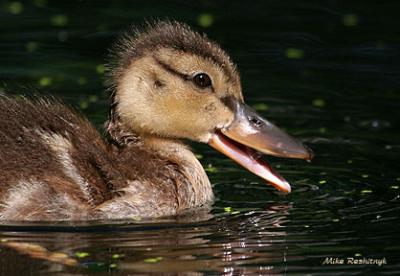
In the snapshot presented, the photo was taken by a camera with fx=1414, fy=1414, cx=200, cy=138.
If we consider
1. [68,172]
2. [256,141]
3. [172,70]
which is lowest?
[68,172]

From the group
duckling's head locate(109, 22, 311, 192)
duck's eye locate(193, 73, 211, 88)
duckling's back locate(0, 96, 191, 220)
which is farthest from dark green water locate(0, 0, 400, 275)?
duck's eye locate(193, 73, 211, 88)

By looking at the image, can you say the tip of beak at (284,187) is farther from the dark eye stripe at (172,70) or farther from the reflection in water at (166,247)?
the dark eye stripe at (172,70)

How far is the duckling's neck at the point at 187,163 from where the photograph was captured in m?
8.70

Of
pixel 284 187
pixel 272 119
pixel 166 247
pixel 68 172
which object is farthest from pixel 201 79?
pixel 272 119

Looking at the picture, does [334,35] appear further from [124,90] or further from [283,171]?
[124,90]

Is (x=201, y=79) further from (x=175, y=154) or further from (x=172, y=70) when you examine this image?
(x=175, y=154)

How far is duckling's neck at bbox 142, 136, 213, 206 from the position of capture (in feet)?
28.6

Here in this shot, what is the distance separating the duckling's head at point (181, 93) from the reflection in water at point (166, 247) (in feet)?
2.41

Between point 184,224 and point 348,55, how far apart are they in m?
4.33

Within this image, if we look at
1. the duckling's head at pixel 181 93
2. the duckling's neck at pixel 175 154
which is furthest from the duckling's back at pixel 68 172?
the duckling's head at pixel 181 93

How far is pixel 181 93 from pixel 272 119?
6.58 feet

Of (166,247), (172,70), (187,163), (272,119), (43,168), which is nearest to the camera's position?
(166,247)

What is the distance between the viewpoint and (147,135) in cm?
873

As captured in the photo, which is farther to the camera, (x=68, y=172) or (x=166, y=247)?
(x=68, y=172)
